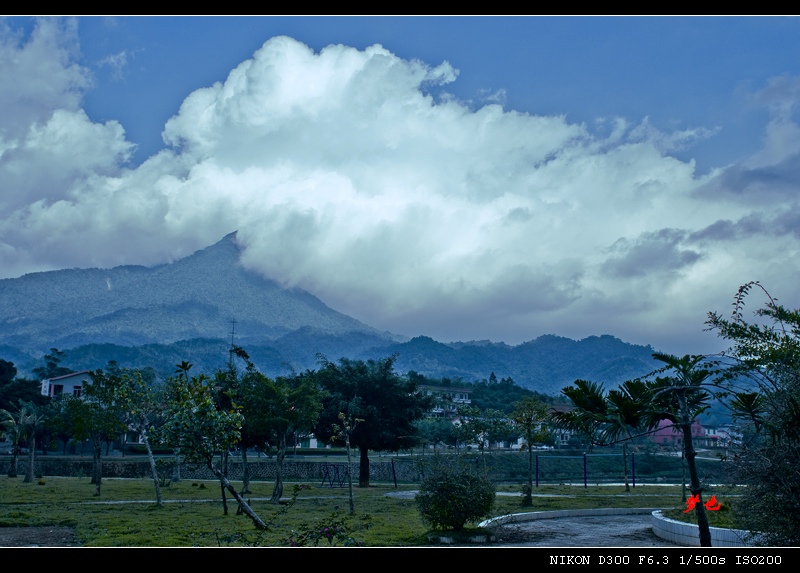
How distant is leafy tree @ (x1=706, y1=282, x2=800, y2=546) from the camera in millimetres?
9453

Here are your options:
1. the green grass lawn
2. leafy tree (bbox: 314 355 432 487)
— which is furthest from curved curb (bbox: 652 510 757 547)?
leafy tree (bbox: 314 355 432 487)

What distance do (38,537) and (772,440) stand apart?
16242 millimetres

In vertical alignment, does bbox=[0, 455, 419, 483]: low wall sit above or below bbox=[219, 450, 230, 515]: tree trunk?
below

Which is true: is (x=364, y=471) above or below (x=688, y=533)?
below

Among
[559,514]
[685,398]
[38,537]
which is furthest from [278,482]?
[685,398]

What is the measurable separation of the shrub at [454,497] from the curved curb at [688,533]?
13.6 feet

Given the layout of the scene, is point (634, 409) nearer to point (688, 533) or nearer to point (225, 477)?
point (688, 533)

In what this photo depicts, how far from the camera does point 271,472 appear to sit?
49.6 meters

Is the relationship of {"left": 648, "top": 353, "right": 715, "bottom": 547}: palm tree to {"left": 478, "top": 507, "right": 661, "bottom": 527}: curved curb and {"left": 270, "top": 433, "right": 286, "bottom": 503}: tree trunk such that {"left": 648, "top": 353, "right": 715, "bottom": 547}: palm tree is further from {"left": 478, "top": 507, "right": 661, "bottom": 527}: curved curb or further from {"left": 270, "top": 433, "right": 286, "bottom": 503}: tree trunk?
{"left": 270, "top": 433, "right": 286, "bottom": 503}: tree trunk

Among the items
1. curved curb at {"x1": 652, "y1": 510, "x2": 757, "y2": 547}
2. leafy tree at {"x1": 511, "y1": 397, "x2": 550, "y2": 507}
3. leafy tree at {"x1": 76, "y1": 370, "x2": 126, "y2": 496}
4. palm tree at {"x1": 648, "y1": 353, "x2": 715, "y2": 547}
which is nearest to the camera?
palm tree at {"x1": 648, "y1": 353, "x2": 715, "y2": 547}

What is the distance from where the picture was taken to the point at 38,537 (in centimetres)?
1691

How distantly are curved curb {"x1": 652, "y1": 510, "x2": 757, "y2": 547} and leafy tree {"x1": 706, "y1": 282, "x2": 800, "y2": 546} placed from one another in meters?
2.18
